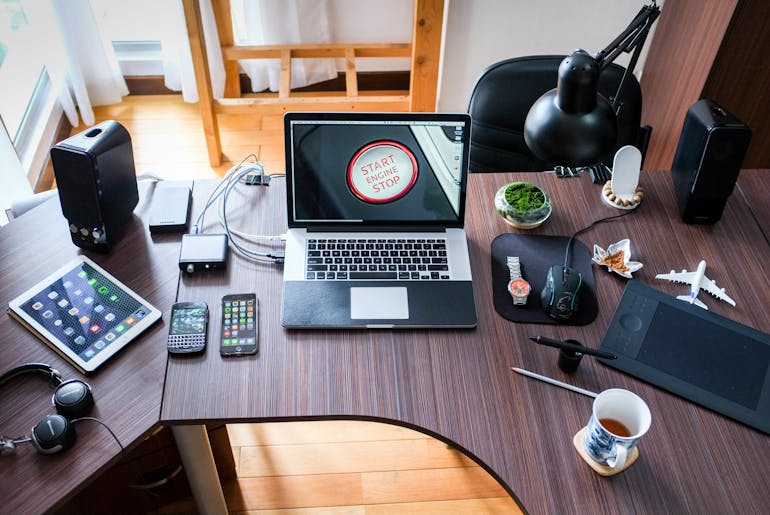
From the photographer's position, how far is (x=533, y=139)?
1.18 meters

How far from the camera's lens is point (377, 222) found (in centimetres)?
139

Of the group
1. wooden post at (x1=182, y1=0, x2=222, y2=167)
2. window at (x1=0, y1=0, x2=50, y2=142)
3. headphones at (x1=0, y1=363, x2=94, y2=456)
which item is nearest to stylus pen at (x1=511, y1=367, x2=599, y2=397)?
headphones at (x1=0, y1=363, x2=94, y2=456)

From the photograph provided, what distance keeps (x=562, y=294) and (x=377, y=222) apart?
0.39 m

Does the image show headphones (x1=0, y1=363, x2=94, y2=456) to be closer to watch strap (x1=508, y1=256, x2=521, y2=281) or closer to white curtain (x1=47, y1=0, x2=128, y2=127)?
watch strap (x1=508, y1=256, x2=521, y2=281)

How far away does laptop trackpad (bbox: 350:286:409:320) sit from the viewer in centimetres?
126

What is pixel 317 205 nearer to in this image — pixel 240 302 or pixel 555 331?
pixel 240 302

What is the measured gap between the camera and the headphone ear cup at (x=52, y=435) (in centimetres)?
104

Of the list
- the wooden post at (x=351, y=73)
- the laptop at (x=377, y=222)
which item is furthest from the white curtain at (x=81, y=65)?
the laptop at (x=377, y=222)

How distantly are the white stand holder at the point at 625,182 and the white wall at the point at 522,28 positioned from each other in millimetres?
1178

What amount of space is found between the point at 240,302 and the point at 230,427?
0.79 metres

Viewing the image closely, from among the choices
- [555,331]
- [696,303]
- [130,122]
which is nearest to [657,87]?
[696,303]

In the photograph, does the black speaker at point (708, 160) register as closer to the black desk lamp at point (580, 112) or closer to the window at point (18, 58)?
the black desk lamp at point (580, 112)

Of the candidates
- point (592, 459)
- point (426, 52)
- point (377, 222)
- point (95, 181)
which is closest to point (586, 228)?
point (377, 222)

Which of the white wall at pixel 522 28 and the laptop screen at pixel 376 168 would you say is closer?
the laptop screen at pixel 376 168
